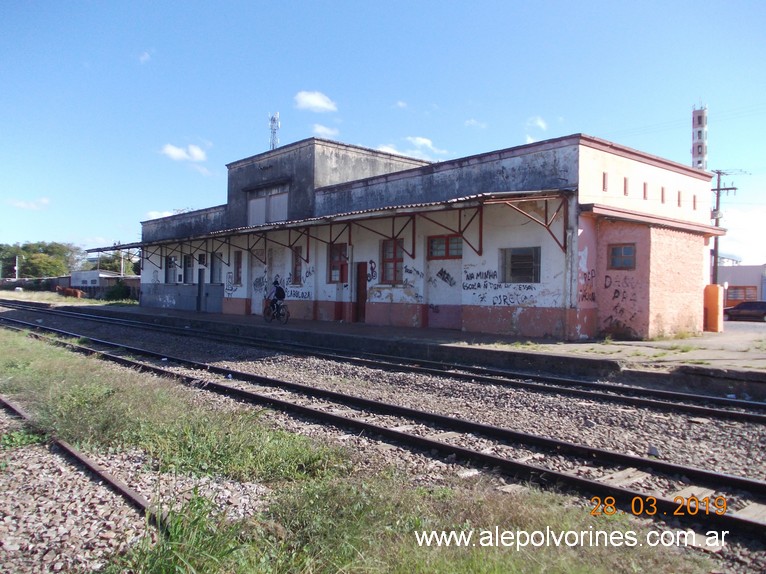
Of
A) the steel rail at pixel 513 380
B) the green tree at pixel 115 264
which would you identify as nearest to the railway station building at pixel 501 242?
the steel rail at pixel 513 380

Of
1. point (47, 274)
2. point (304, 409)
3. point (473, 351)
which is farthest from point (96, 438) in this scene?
point (47, 274)

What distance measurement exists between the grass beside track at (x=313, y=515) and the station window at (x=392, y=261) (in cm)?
1396

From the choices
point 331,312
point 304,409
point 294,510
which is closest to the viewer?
point 294,510

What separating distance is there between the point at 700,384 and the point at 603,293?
5716 mm

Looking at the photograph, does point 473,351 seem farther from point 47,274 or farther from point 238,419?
point 47,274

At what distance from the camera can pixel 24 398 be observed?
8.87 m

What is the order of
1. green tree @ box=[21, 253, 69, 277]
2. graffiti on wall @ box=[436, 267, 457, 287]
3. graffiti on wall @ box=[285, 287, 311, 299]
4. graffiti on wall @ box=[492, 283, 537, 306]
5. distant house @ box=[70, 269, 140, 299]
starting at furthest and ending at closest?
green tree @ box=[21, 253, 69, 277], distant house @ box=[70, 269, 140, 299], graffiti on wall @ box=[285, 287, 311, 299], graffiti on wall @ box=[436, 267, 457, 287], graffiti on wall @ box=[492, 283, 537, 306]

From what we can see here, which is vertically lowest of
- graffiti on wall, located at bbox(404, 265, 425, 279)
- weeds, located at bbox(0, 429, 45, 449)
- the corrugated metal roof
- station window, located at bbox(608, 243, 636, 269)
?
weeds, located at bbox(0, 429, 45, 449)

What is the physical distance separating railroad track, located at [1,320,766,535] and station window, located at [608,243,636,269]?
10.1 m

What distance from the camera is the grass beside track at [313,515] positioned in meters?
3.50

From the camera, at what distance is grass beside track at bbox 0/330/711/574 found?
3.50 m

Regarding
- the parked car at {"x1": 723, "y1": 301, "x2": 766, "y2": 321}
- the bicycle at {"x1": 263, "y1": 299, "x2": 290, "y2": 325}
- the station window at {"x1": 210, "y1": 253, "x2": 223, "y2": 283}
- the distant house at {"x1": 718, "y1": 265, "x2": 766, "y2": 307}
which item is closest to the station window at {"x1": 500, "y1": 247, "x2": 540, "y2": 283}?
the bicycle at {"x1": 263, "y1": 299, "x2": 290, "y2": 325}

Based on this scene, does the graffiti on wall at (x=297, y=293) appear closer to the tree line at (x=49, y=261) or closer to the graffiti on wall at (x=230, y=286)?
the graffiti on wall at (x=230, y=286)

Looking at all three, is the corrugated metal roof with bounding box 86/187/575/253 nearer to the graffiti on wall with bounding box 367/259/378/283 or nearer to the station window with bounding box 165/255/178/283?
the graffiti on wall with bounding box 367/259/378/283
